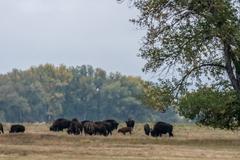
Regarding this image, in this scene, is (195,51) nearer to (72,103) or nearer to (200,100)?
(200,100)

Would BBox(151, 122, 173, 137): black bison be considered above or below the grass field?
above

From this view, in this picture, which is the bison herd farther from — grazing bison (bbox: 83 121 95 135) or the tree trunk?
the tree trunk

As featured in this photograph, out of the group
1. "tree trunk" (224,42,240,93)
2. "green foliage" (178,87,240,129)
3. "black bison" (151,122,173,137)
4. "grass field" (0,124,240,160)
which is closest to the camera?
"green foliage" (178,87,240,129)

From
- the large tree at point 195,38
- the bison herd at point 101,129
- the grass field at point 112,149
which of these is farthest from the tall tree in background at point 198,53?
the bison herd at point 101,129

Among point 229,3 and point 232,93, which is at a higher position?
point 229,3

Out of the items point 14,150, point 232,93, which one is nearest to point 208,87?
point 232,93

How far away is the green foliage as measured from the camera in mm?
16938

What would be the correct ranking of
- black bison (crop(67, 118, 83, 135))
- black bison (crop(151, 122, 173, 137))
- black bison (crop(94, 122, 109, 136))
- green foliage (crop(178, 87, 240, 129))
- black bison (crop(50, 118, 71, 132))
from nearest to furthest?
green foliage (crop(178, 87, 240, 129)) → black bison (crop(151, 122, 173, 137)) → black bison (crop(94, 122, 109, 136)) → black bison (crop(67, 118, 83, 135)) → black bison (crop(50, 118, 71, 132))

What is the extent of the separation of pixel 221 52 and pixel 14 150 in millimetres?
26334

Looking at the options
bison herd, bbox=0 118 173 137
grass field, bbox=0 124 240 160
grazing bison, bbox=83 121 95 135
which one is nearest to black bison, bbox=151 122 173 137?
bison herd, bbox=0 118 173 137

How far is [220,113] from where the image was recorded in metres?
17.5

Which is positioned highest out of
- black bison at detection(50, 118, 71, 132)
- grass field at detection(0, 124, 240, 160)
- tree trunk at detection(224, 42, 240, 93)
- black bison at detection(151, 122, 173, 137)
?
black bison at detection(50, 118, 71, 132)

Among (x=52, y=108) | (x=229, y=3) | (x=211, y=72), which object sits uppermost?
(x=52, y=108)

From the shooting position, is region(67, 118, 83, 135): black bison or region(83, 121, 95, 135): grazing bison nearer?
region(83, 121, 95, 135): grazing bison
